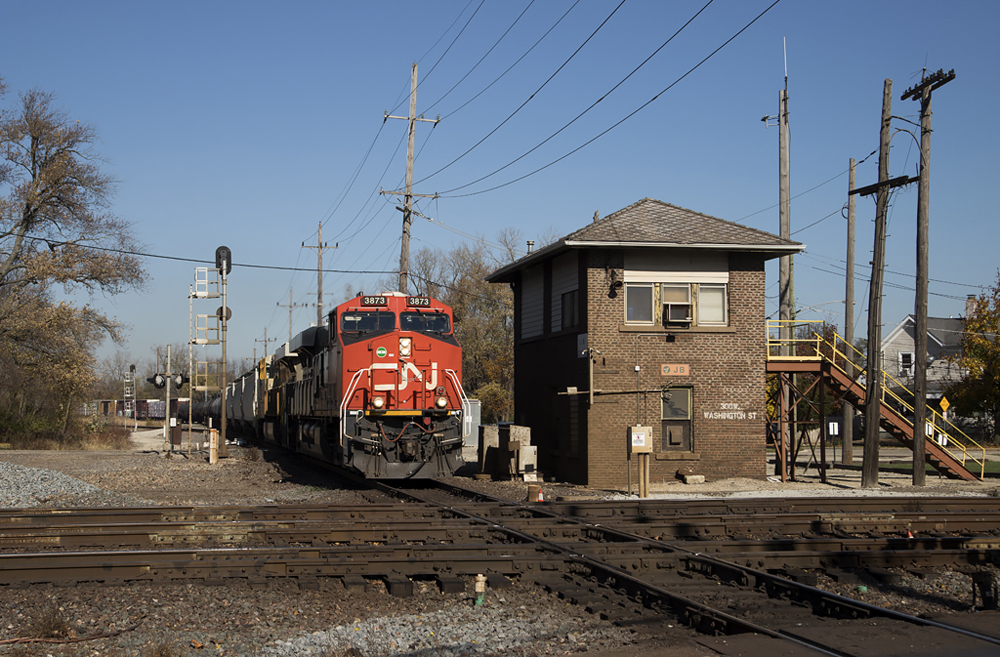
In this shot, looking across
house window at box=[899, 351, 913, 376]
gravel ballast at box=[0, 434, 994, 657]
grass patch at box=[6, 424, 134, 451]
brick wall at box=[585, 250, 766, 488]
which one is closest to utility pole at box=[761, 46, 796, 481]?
brick wall at box=[585, 250, 766, 488]

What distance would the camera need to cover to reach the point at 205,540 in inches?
407

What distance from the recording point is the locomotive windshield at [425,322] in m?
18.1

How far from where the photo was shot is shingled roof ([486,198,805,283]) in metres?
20.1

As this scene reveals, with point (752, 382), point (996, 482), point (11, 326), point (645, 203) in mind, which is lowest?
point (996, 482)

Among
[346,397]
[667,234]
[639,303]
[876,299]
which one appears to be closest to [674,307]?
[639,303]

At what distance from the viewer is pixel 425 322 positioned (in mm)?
18297

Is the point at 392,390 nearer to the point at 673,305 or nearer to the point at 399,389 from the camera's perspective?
the point at 399,389

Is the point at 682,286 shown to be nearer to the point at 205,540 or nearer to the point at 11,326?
the point at 205,540

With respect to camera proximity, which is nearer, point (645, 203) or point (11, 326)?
point (645, 203)

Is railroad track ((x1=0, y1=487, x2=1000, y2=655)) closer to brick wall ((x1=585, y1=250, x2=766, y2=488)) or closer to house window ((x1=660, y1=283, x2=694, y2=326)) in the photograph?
brick wall ((x1=585, y1=250, x2=766, y2=488))

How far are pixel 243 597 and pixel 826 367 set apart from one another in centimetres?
Answer: 1841

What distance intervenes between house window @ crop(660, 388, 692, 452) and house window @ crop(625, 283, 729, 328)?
1.75 m

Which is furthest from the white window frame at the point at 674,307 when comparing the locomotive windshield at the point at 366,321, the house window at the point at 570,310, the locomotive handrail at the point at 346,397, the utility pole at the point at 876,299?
the locomotive handrail at the point at 346,397

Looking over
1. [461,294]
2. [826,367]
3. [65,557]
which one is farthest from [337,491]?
[461,294]
